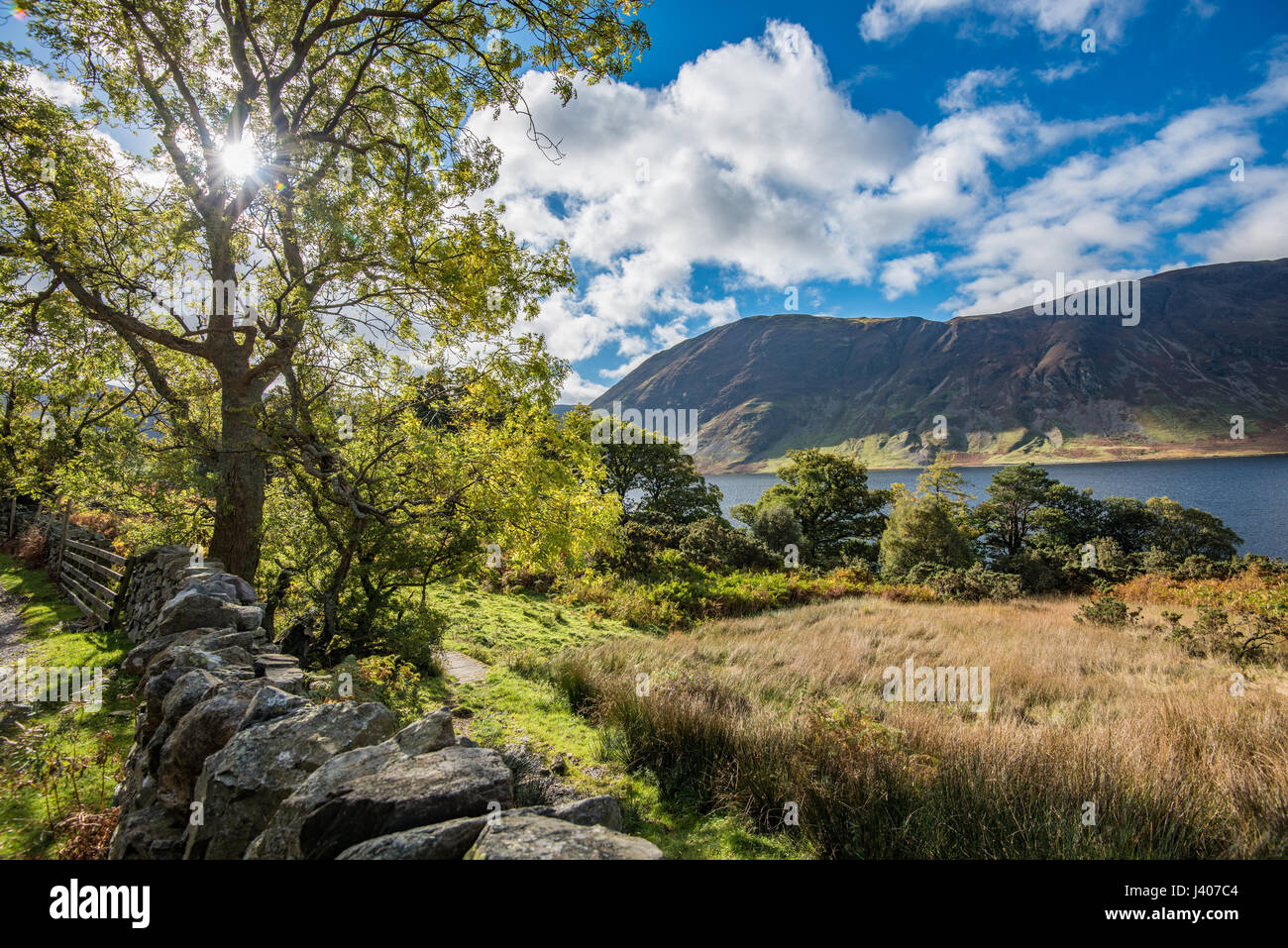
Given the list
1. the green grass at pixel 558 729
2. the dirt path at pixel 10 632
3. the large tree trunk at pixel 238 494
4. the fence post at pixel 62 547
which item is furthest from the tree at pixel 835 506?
the dirt path at pixel 10 632

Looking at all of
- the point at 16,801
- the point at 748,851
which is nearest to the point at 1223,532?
the point at 748,851

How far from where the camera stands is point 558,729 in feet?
21.1

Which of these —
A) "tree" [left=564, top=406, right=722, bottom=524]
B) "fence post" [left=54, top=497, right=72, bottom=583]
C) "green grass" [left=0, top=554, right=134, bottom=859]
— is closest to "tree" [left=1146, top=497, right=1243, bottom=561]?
"tree" [left=564, top=406, right=722, bottom=524]

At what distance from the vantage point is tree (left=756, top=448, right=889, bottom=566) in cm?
3603

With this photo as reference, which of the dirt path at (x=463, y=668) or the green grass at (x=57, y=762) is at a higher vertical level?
the green grass at (x=57, y=762)

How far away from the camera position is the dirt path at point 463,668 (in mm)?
8406

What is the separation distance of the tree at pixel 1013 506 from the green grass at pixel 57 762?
43.1m

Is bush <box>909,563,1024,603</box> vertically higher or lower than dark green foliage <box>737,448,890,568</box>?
lower

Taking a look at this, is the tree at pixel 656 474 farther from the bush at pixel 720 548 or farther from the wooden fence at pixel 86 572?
the wooden fence at pixel 86 572

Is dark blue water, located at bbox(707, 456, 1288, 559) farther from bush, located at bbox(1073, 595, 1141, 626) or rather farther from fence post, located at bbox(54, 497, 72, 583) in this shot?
fence post, located at bbox(54, 497, 72, 583)

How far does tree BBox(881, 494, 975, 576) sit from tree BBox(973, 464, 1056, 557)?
448 inches

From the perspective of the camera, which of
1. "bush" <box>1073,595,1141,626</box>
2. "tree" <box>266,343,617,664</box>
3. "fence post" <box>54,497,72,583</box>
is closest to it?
"tree" <box>266,343,617,664</box>

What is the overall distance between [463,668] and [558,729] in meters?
3.41
